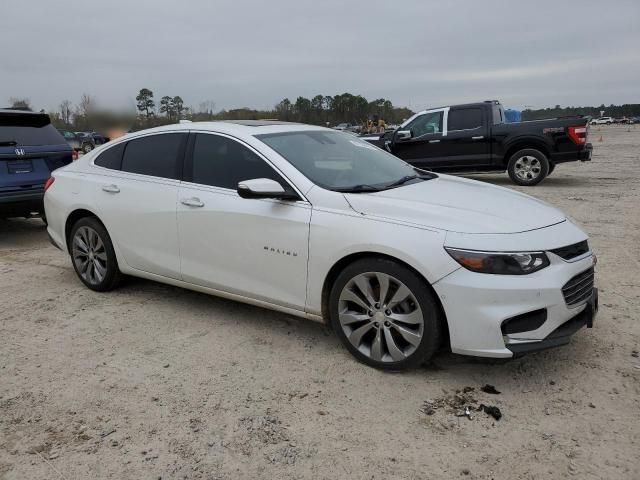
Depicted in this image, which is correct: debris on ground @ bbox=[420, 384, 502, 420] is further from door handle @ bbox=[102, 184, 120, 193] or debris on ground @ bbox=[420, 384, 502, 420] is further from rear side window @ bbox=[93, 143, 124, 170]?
rear side window @ bbox=[93, 143, 124, 170]

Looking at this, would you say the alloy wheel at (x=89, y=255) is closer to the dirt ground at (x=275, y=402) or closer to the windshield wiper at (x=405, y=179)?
the dirt ground at (x=275, y=402)

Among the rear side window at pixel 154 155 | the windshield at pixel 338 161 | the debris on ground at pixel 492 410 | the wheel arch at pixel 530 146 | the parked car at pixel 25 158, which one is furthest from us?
the wheel arch at pixel 530 146

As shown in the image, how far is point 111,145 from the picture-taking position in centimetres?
503

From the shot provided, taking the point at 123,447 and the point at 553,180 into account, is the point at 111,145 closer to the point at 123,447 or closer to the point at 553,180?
the point at 123,447

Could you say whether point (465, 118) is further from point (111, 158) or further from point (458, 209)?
point (458, 209)

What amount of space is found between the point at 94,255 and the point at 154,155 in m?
1.15

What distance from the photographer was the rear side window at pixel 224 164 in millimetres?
3930

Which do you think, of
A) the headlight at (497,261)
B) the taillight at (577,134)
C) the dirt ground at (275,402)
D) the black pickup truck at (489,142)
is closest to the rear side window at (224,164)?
the dirt ground at (275,402)

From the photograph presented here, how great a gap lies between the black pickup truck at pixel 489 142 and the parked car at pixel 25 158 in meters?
6.25

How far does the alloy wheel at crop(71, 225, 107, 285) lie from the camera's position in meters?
4.91

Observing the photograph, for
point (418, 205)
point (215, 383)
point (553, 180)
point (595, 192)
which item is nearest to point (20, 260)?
point (215, 383)

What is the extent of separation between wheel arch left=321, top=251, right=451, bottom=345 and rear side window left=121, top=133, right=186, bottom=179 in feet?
5.46

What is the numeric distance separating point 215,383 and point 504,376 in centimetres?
179

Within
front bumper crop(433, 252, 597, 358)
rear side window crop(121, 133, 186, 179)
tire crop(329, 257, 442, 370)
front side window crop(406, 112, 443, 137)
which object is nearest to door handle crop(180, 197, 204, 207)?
rear side window crop(121, 133, 186, 179)
